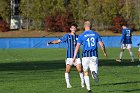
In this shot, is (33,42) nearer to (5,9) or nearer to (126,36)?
(5,9)

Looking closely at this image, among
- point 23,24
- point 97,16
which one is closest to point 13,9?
point 23,24

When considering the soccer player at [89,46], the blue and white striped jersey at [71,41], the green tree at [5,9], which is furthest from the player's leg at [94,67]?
the green tree at [5,9]

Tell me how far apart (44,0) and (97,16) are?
9807mm

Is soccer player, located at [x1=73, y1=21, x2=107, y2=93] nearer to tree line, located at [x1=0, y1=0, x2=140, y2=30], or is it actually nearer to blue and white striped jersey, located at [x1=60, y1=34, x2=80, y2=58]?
blue and white striped jersey, located at [x1=60, y1=34, x2=80, y2=58]

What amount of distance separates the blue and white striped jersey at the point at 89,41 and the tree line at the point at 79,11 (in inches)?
2530

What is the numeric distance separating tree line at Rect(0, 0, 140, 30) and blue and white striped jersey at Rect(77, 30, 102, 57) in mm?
64274

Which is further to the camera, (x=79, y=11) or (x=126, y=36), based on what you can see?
(x=79, y=11)

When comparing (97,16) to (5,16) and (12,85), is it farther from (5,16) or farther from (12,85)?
(12,85)

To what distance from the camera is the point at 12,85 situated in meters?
17.5

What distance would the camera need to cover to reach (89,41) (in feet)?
47.5

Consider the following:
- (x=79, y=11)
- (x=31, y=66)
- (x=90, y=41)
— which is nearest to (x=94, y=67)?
(x=90, y=41)

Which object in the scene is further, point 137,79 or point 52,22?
point 52,22

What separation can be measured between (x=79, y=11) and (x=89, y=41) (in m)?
68.1

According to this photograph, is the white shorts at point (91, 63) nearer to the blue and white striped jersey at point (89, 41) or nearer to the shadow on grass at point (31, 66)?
the blue and white striped jersey at point (89, 41)
